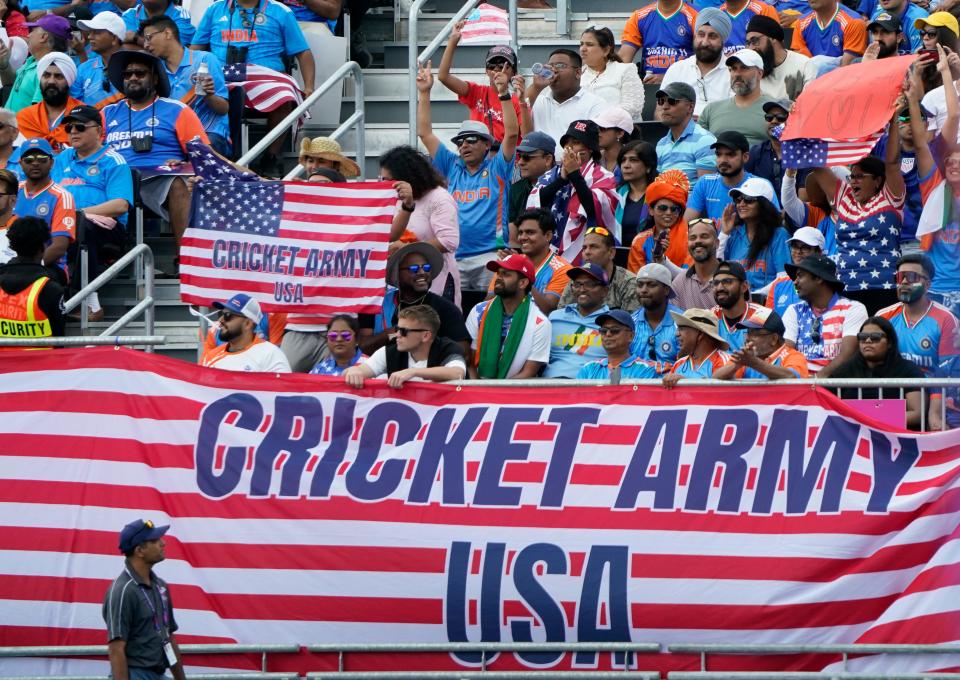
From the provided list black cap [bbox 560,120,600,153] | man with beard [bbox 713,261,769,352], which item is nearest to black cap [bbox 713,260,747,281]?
man with beard [bbox 713,261,769,352]

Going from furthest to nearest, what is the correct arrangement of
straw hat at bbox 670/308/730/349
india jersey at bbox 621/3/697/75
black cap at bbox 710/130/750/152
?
india jersey at bbox 621/3/697/75 < black cap at bbox 710/130/750/152 < straw hat at bbox 670/308/730/349

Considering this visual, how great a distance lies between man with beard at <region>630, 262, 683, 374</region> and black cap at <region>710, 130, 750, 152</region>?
164 cm

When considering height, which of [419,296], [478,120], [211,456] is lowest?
[211,456]

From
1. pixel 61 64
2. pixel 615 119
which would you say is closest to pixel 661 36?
pixel 615 119

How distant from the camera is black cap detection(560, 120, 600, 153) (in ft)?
42.2

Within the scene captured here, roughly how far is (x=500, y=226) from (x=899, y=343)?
3468mm

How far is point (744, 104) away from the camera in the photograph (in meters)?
13.5

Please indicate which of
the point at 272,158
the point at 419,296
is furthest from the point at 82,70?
the point at 419,296

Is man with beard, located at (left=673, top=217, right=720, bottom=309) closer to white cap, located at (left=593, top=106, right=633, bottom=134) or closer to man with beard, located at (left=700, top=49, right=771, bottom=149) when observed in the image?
white cap, located at (left=593, top=106, right=633, bottom=134)

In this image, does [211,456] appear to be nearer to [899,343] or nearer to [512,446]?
[512,446]

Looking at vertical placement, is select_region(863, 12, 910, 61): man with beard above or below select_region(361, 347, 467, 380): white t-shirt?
above

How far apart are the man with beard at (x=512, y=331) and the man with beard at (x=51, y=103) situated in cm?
511

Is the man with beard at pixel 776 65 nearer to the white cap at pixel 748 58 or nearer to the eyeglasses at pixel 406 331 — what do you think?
the white cap at pixel 748 58

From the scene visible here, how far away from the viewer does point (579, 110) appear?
13797 millimetres
